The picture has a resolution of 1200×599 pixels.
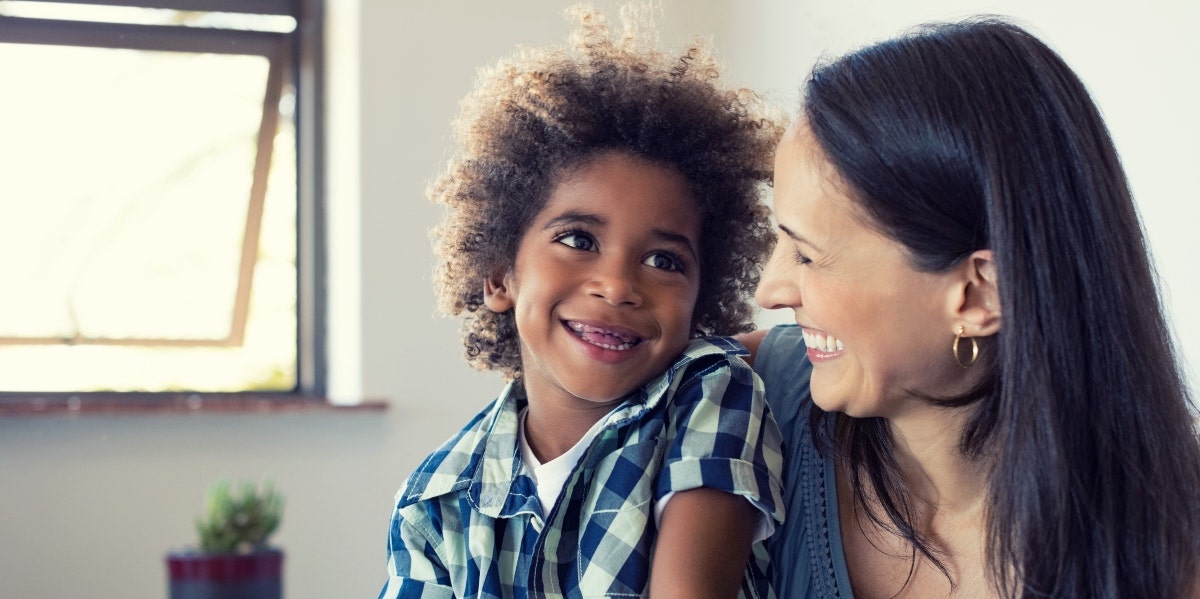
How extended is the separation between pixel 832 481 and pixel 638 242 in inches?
13.6

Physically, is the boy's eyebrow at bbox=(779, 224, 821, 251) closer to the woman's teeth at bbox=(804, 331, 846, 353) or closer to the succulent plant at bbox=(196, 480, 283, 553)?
the woman's teeth at bbox=(804, 331, 846, 353)

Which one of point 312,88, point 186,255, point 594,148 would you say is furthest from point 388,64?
point 594,148

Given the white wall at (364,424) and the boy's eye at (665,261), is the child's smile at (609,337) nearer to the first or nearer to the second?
the boy's eye at (665,261)

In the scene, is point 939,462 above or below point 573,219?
below

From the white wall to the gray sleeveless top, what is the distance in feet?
5.02

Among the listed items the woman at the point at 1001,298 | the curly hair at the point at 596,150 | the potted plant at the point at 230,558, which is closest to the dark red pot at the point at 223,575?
the potted plant at the point at 230,558

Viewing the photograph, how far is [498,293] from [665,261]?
261 mm

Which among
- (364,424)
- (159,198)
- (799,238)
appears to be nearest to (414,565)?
(799,238)

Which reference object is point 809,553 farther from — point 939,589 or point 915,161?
point 915,161

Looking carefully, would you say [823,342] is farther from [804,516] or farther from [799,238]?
[804,516]

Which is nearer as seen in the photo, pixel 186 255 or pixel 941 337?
→ pixel 941 337

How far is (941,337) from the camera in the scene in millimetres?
1223

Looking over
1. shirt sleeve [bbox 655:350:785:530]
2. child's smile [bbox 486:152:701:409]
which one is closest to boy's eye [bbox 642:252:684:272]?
child's smile [bbox 486:152:701:409]

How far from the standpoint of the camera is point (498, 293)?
162 cm
